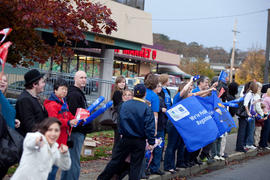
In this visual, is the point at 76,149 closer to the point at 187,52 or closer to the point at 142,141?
the point at 142,141

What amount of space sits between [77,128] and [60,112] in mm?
487

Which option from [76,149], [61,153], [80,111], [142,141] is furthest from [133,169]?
[61,153]

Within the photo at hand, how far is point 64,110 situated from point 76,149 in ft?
2.46

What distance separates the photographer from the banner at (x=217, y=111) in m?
8.70

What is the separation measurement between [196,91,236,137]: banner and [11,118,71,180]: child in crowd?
477 centimetres

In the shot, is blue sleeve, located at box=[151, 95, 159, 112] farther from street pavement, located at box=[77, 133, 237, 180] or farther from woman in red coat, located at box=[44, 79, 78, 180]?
woman in red coat, located at box=[44, 79, 78, 180]

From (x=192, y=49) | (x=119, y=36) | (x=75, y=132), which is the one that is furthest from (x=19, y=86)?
(x=192, y=49)

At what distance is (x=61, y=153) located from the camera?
4406 mm

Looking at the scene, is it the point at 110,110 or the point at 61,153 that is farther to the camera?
the point at 110,110

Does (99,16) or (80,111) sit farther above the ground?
(99,16)

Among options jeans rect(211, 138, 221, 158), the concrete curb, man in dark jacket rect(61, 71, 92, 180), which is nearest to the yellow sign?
the concrete curb

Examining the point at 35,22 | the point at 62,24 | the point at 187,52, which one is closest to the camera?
the point at 35,22

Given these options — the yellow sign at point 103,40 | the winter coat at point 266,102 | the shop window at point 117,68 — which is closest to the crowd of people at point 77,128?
the winter coat at point 266,102

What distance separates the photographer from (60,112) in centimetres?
542
